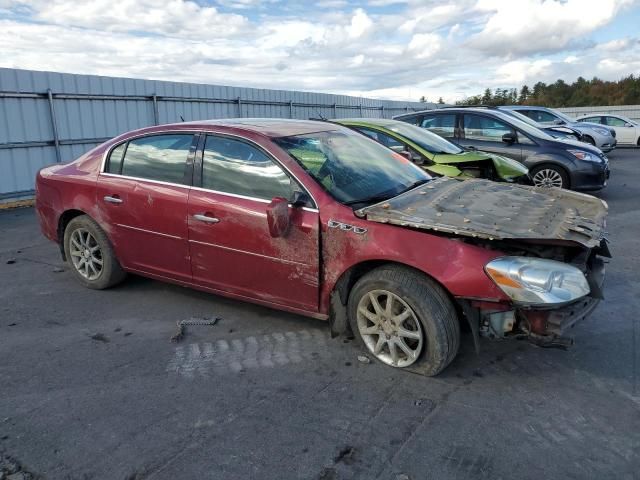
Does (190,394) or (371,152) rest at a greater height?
(371,152)

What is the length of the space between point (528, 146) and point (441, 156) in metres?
3.04

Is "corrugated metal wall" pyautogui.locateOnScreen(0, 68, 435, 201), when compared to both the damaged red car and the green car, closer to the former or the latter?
the green car

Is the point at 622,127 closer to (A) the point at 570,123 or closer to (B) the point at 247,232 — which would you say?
(A) the point at 570,123

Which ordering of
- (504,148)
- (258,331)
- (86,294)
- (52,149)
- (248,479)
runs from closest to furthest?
(248,479) → (258,331) → (86,294) → (504,148) → (52,149)

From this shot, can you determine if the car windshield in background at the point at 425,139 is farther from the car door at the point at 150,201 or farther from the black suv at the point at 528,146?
the car door at the point at 150,201

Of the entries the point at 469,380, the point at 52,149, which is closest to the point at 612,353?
the point at 469,380

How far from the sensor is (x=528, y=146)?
9.21 metres

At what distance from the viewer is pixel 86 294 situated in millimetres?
4918

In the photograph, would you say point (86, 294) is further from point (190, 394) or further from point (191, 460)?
point (191, 460)

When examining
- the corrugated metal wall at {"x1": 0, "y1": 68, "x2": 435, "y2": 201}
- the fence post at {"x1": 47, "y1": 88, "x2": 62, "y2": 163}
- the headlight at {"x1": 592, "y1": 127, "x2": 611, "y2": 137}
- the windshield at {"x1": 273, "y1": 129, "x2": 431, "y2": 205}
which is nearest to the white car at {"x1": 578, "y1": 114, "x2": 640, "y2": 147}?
the headlight at {"x1": 592, "y1": 127, "x2": 611, "y2": 137}

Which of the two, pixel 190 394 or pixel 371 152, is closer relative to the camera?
pixel 190 394

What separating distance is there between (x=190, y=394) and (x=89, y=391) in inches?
25.1

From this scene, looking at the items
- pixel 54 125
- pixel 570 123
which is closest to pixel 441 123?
pixel 54 125

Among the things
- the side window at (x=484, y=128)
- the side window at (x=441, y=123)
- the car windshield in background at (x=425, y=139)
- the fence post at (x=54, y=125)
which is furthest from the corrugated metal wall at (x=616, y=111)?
the fence post at (x=54, y=125)
